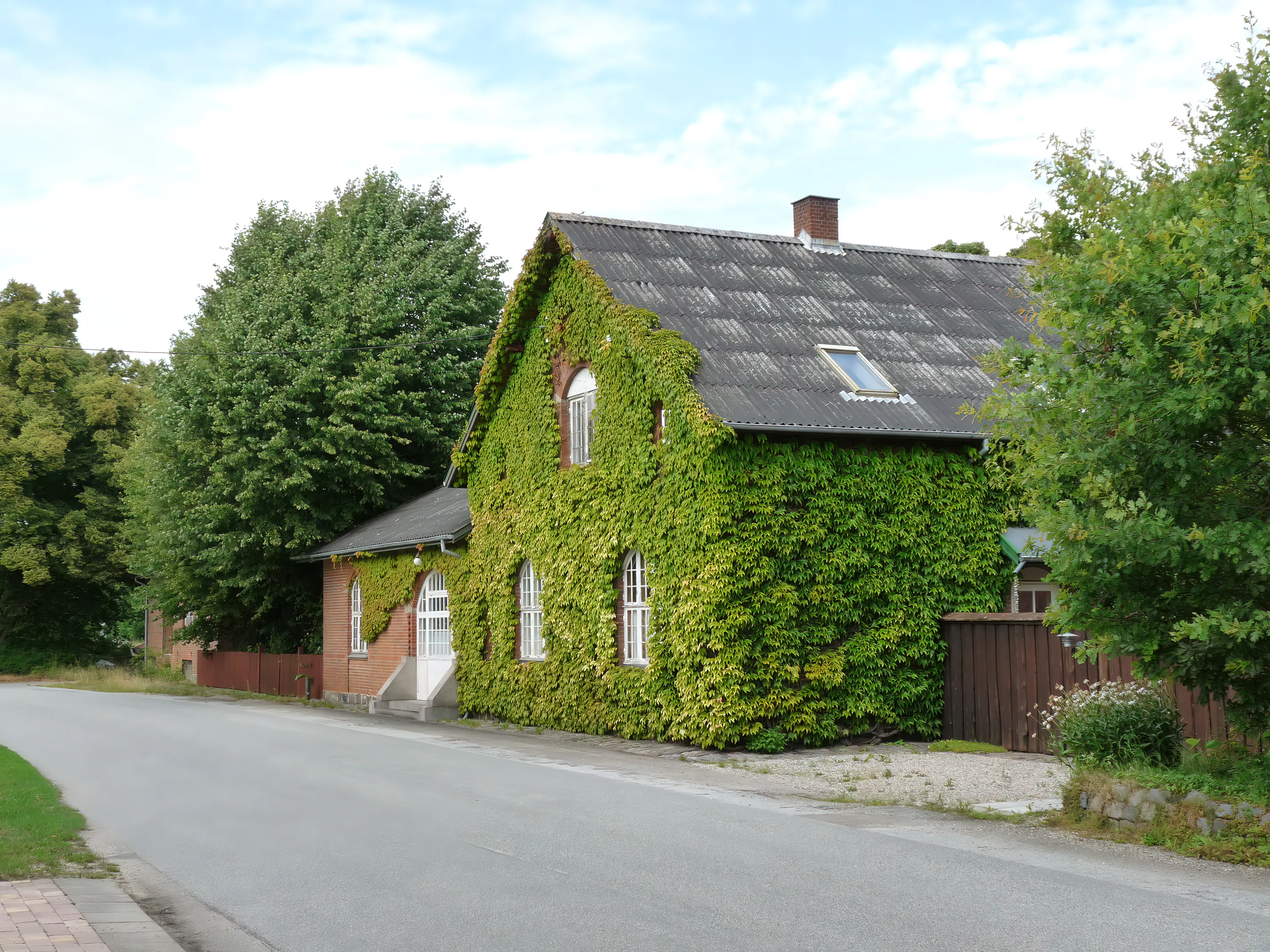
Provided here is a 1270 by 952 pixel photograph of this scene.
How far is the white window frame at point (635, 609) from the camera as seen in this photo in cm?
1934

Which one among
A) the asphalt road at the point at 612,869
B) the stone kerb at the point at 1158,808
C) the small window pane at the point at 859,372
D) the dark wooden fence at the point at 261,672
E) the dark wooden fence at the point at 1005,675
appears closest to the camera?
the asphalt road at the point at 612,869

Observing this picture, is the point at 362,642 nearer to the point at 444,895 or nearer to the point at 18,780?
the point at 18,780

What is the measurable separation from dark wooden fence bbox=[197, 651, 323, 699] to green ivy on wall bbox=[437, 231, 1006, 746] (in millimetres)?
13518

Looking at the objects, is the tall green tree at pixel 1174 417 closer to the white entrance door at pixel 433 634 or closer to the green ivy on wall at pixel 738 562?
the green ivy on wall at pixel 738 562

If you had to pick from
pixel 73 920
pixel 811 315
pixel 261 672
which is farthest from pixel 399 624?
pixel 73 920

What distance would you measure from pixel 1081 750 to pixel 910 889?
4.24 metres

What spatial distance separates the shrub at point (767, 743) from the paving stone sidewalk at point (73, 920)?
10249mm

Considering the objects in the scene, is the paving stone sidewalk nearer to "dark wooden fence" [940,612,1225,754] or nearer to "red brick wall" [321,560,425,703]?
"dark wooden fence" [940,612,1225,754]

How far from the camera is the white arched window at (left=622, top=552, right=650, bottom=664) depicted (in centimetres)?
1936

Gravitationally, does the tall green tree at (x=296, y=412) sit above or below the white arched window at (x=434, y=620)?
above

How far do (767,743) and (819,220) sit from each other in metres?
11.6

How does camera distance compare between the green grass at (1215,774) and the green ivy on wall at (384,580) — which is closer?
the green grass at (1215,774)

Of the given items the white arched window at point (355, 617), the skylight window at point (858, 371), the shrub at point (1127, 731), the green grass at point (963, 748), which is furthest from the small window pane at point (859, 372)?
the white arched window at point (355, 617)

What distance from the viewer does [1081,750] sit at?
11625mm
